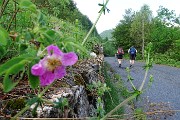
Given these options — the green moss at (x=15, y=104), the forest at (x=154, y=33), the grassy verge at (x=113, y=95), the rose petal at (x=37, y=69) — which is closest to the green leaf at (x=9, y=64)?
the rose petal at (x=37, y=69)

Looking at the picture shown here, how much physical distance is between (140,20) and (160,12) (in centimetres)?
250

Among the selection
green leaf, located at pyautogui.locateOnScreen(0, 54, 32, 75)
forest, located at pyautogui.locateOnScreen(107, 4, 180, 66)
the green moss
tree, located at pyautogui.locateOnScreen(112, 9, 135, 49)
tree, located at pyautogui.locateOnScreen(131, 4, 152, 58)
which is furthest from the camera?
tree, located at pyautogui.locateOnScreen(112, 9, 135, 49)

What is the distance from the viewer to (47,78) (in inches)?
28.2

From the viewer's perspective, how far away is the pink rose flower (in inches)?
27.5

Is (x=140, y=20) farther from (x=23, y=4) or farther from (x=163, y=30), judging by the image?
(x=23, y=4)

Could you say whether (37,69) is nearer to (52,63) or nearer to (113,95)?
(52,63)

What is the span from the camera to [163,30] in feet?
120

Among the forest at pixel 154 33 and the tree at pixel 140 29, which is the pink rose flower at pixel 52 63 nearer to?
the forest at pixel 154 33

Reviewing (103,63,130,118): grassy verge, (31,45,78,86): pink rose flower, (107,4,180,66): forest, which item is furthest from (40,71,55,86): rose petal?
(107,4,180,66): forest

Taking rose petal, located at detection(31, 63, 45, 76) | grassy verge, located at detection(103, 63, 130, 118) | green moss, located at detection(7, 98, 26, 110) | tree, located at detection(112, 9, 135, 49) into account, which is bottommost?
grassy verge, located at detection(103, 63, 130, 118)

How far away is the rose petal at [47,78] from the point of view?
71 centimetres

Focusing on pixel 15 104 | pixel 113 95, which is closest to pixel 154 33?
pixel 113 95

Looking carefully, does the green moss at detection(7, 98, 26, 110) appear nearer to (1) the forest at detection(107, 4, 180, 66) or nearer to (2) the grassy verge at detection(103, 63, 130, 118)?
(2) the grassy verge at detection(103, 63, 130, 118)

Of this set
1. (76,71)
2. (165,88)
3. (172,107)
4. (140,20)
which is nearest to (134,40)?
(140,20)
